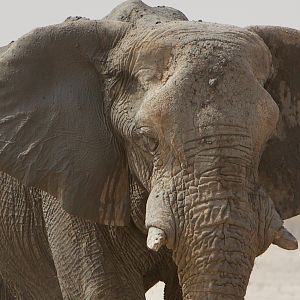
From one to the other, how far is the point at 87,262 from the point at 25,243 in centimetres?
81

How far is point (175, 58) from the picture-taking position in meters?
8.30

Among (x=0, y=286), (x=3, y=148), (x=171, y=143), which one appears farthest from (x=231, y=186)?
(x=0, y=286)

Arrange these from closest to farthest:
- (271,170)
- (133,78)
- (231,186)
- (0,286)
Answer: (231,186), (133,78), (271,170), (0,286)

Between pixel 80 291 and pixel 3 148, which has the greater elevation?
pixel 3 148

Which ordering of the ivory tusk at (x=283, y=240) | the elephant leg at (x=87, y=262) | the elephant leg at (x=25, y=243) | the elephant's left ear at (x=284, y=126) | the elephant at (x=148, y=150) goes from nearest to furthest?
the elephant at (x=148, y=150) → the ivory tusk at (x=283, y=240) → the elephant leg at (x=87, y=262) → the elephant's left ear at (x=284, y=126) → the elephant leg at (x=25, y=243)

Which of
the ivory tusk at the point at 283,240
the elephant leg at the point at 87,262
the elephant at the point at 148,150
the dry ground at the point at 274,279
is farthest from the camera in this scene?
the dry ground at the point at 274,279

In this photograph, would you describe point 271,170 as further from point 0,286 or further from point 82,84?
point 0,286

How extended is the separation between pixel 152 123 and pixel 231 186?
21.1 inches

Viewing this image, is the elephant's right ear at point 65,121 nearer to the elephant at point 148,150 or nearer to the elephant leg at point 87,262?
the elephant at point 148,150

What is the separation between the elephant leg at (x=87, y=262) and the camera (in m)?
8.88

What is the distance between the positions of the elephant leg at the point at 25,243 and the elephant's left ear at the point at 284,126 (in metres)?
1.27

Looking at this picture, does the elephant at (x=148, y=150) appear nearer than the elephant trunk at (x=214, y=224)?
No

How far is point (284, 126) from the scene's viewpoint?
30.3 ft

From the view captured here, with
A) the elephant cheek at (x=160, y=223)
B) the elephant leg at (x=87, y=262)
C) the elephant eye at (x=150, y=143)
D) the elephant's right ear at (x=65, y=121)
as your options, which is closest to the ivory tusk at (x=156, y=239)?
the elephant cheek at (x=160, y=223)
